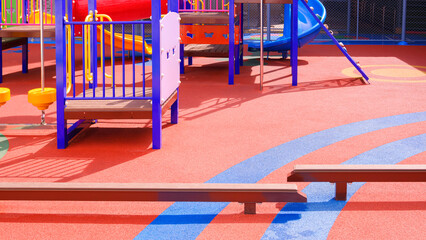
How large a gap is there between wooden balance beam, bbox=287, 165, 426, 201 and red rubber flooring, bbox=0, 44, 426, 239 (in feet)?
0.58

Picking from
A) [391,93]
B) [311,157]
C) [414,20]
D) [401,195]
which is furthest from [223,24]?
[414,20]

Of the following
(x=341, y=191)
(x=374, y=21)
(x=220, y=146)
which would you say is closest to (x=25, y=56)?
(x=220, y=146)

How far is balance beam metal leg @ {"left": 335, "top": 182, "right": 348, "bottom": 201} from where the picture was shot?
4.41 m

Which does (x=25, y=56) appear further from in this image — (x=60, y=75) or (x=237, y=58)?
(x=60, y=75)

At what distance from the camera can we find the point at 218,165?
17.6 ft

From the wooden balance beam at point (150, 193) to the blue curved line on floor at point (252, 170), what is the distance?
0.51ft

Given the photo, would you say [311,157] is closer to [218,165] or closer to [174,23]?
[218,165]

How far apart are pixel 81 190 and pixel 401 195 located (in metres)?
2.33

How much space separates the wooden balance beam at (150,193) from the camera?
13.2ft

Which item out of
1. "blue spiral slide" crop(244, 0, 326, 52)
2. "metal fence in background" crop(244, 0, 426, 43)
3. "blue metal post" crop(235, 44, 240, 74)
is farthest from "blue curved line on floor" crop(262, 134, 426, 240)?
"metal fence in background" crop(244, 0, 426, 43)

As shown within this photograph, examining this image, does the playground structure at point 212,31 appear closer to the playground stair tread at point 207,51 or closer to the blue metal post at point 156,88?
the playground stair tread at point 207,51

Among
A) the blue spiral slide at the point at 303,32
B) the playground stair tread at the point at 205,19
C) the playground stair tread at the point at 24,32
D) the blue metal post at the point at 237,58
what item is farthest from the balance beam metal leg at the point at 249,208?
the blue spiral slide at the point at 303,32

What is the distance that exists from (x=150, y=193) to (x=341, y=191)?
1.41 meters

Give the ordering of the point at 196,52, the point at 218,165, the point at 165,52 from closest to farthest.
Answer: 1. the point at 218,165
2. the point at 165,52
3. the point at 196,52
